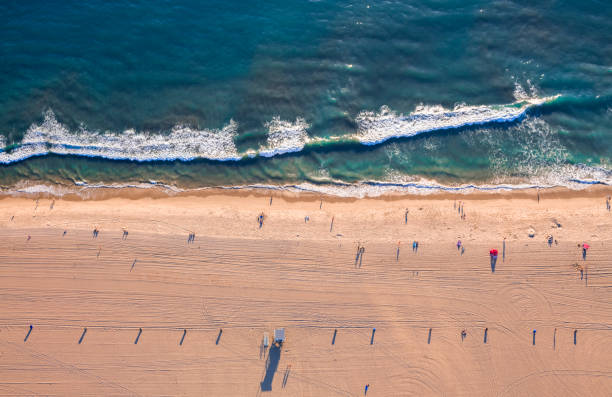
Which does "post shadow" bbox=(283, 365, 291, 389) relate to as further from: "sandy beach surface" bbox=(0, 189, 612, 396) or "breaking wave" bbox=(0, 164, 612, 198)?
"breaking wave" bbox=(0, 164, 612, 198)

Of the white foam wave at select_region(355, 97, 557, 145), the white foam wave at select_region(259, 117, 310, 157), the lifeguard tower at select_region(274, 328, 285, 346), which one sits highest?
the white foam wave at select_region(355, 97, 557, 145)

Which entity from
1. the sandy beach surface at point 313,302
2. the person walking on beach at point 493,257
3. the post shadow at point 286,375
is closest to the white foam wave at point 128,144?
the sandy beach surface at point 313,302

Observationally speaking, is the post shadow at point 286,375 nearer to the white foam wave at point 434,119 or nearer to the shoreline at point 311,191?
the shoreline at point 311,191

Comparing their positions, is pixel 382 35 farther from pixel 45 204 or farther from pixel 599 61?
pixel 45 204

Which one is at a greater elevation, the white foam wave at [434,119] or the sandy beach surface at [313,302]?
the white foam wave at [434,119]

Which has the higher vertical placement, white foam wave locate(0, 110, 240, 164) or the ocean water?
the ocean water

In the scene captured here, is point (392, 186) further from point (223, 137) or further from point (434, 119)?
point (223, 137)

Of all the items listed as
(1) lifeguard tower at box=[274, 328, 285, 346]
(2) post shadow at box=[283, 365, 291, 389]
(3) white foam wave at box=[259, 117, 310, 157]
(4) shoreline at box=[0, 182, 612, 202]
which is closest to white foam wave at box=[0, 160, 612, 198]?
(4) shoreline at box=[0, 182, 612, 202]
